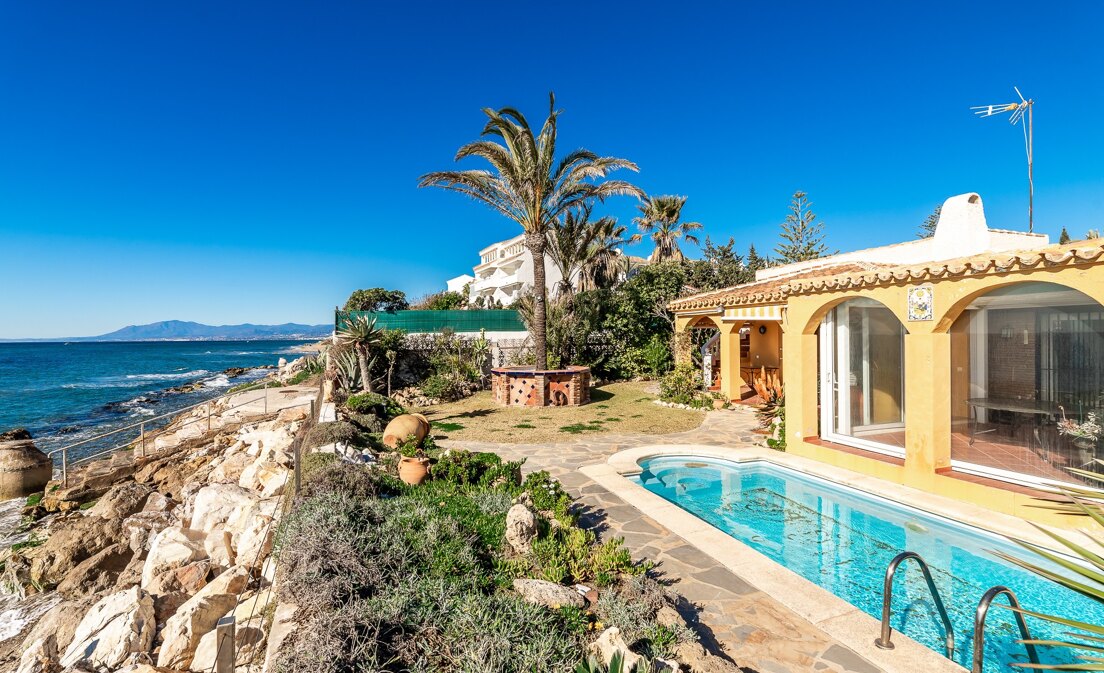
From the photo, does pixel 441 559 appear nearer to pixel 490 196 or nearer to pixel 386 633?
pixel 386 633

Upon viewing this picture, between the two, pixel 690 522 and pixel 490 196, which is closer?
pixel 690 522

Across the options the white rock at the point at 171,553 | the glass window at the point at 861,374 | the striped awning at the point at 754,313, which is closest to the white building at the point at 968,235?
the glass window at the point at 861,374

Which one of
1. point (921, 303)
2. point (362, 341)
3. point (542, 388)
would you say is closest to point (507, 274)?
point (362, 341)

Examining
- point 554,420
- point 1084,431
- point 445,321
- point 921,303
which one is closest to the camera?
point 1084,431

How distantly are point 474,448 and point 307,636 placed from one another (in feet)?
24.1

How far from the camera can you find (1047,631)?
4.49 meters

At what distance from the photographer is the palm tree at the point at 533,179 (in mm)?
15383

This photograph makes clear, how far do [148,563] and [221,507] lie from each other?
1.29 meters

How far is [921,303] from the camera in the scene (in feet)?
25.4

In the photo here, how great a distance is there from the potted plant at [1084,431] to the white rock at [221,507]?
1213 cm

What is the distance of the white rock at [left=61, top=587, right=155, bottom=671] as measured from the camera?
4.99 m

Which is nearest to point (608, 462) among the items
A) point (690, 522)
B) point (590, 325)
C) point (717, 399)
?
point (690, 522)

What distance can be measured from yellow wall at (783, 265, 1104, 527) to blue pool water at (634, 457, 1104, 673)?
792mm

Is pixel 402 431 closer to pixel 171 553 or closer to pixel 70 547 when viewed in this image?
pixel 171 553
